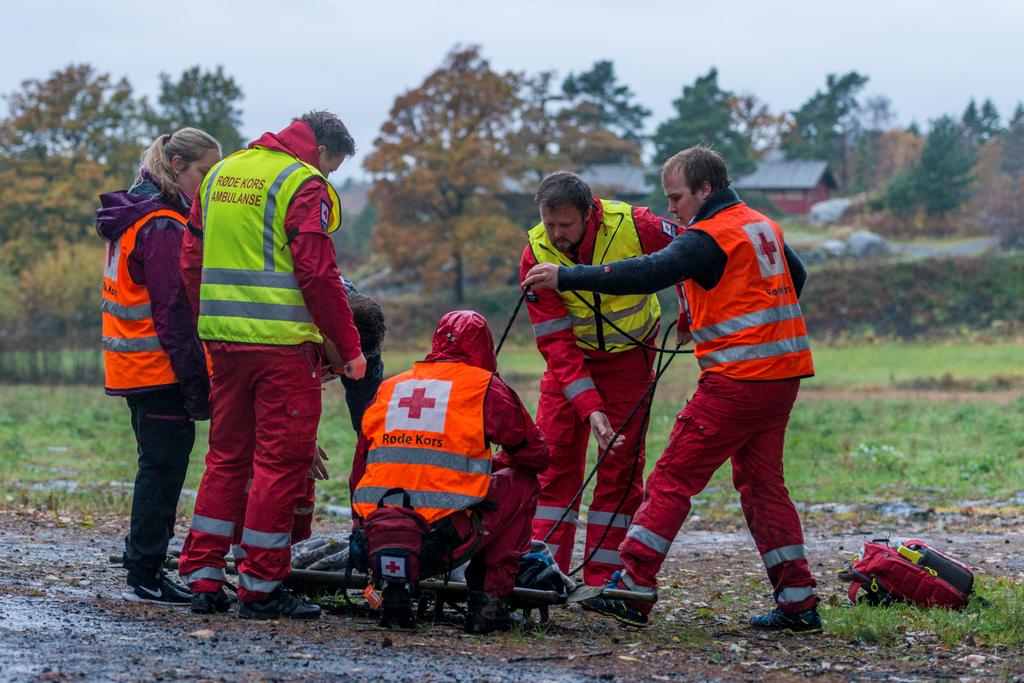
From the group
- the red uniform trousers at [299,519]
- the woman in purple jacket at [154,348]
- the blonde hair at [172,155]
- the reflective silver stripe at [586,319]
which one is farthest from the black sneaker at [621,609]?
the blonde hair at [172,155]

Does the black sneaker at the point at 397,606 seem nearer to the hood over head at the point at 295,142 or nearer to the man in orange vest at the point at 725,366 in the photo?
the man in orange vest at the point at 725,366

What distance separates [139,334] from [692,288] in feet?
9.66

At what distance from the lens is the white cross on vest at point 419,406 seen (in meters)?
5.61

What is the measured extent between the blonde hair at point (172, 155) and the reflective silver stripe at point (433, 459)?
1986mm

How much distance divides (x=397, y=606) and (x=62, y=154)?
5072cm

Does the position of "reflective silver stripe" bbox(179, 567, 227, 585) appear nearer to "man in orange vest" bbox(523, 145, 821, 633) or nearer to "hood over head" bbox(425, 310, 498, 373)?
"hood over head" bbox(425, 310, 498, 373)

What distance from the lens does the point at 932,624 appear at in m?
6.16

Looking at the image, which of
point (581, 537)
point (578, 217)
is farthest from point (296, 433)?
point (581, 537)

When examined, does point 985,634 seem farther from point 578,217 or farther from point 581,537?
point 581,537

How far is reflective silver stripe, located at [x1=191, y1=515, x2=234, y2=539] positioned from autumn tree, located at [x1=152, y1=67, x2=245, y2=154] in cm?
5337

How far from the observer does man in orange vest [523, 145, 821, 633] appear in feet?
19.2

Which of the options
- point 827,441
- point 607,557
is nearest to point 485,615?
point 607,557

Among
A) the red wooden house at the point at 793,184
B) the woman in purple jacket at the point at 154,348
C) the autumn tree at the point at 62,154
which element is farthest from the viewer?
the red wooden house at the point at 793,184

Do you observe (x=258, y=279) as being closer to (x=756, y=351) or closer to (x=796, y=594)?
(x=756, y=351)
